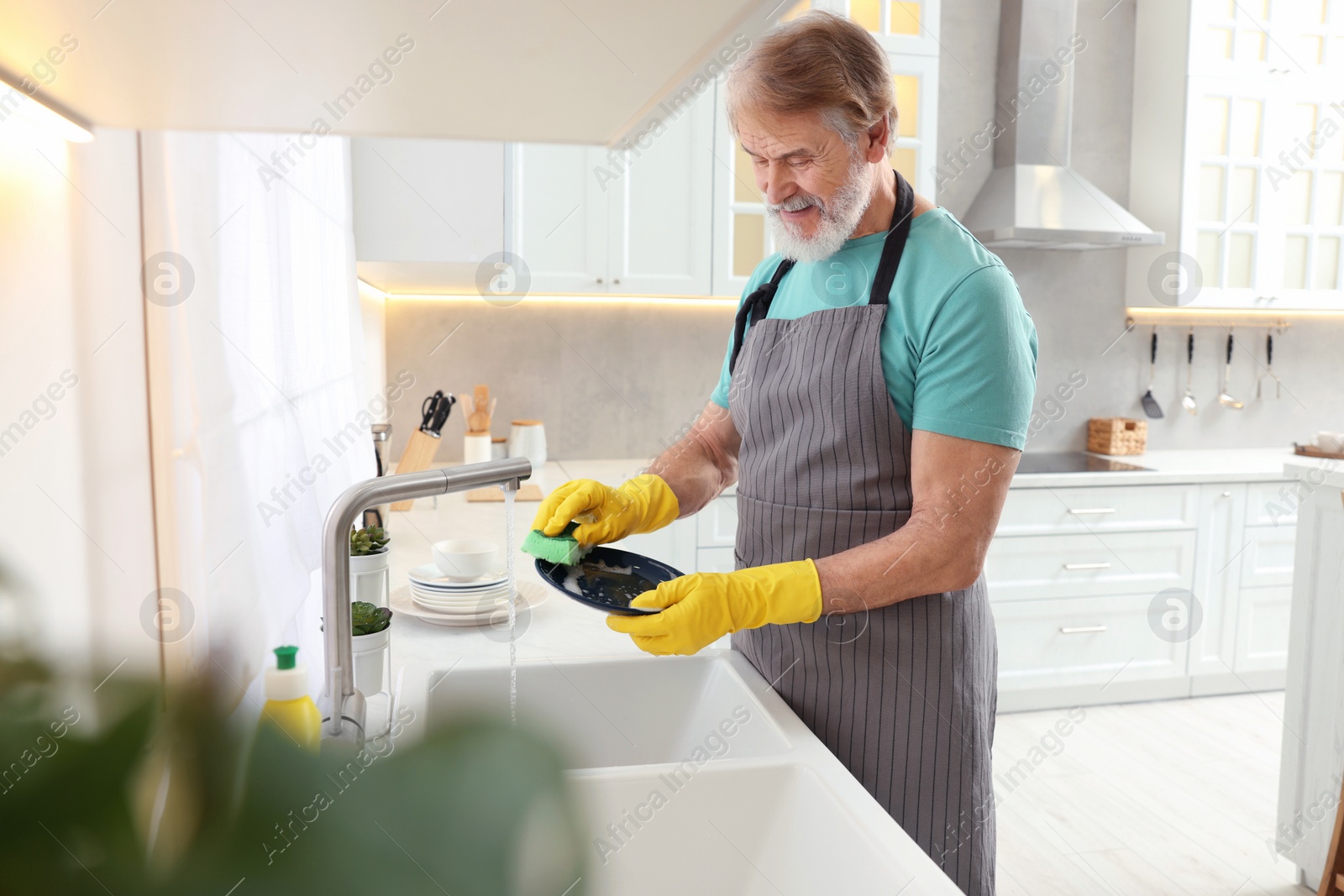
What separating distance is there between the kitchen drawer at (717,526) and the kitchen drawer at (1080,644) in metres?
0.91

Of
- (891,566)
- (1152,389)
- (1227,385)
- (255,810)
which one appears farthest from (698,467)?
(1227,385)

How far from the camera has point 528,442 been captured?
299 cm

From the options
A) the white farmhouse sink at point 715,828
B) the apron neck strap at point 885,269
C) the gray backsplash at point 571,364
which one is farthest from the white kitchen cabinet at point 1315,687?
the gray backsplash at point 571,364

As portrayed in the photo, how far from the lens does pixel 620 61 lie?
52cm

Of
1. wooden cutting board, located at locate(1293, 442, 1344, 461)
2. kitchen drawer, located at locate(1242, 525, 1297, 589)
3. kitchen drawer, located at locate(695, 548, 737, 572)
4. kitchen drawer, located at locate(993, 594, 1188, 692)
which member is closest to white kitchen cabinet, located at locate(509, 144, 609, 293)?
kitchen drawer, located at locate(695, 548, 737, 572)

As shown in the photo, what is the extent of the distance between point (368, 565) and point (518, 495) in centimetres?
146

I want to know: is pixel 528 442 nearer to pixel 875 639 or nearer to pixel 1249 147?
pixel 875 639

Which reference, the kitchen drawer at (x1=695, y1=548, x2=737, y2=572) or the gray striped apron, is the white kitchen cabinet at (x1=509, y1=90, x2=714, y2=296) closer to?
the kitchen drawer at (x1=695, y1=548, x2=737, y2=572)

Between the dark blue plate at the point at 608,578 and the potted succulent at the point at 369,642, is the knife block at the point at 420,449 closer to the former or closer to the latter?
the dark blue plate at the point at 608,578

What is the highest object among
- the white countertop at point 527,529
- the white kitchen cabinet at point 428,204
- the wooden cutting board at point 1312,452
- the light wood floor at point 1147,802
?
the white kitchen cabinet at point 428,204

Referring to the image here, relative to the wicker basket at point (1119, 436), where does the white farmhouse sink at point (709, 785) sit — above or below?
below

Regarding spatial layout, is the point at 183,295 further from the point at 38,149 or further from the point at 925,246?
the point at 925,246

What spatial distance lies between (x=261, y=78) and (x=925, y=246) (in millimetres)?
783

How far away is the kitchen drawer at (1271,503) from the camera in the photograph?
3137 mm
